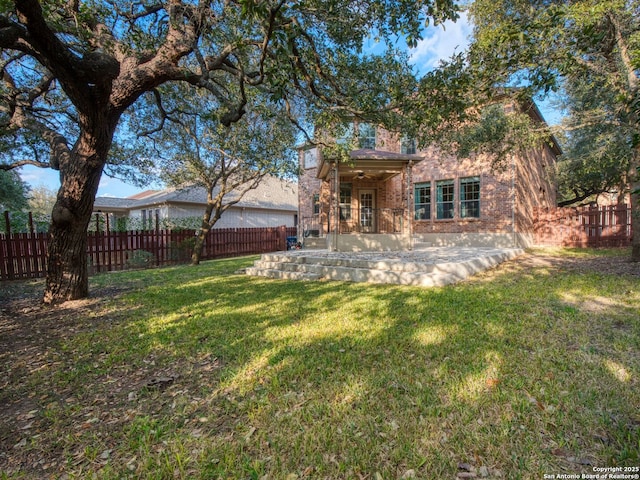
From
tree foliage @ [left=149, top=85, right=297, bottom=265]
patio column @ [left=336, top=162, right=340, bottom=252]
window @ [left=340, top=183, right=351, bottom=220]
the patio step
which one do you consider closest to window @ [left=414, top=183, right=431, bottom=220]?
window @ [left=340, top=183, right=351, bottom=220]

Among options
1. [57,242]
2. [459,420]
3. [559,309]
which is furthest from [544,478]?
[57,242]

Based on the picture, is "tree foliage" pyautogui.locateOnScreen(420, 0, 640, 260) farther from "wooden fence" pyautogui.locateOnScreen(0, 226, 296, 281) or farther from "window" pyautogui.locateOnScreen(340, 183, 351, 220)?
"wooden fence" pyautogui.locateOnScreen(0, 226, 296, 281)

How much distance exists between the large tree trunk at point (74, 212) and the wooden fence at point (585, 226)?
17038 millimetres

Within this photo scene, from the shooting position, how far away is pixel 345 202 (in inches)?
573

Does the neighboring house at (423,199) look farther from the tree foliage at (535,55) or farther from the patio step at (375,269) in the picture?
the tree foliage at (535,55)

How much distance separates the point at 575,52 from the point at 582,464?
646cm

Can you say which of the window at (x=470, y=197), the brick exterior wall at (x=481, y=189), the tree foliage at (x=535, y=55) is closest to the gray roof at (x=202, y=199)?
the brick exterior wall at (x=481, y=189)

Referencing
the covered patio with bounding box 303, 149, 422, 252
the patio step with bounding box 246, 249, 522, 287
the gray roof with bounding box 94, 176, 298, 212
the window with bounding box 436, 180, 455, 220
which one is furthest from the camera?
the gray roof with bounding box 94, 176, 298, 212

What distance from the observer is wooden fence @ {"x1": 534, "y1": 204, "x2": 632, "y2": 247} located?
1248 centimetres

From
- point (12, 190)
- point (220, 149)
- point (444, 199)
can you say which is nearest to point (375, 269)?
point (220, 149)

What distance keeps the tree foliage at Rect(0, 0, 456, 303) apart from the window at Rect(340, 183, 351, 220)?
8.10 m

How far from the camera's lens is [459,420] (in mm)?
2143

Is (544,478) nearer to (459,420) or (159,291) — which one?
(459,420)

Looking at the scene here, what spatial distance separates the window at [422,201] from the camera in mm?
14344
